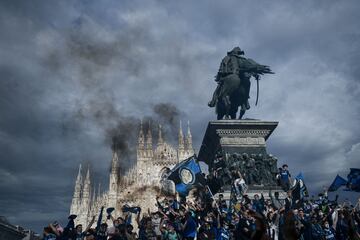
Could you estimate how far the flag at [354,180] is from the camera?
10.2 metres

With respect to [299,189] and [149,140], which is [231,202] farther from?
[149,140]

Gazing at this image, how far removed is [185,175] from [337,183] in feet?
17.6

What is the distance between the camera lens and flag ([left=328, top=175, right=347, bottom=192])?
36.0 feet

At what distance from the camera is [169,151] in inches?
2707

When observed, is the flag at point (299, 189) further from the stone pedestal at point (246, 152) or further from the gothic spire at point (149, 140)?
the gothic spire at point (149, 140)

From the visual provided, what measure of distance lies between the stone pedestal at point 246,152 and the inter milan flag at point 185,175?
83 cm

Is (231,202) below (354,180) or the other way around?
below

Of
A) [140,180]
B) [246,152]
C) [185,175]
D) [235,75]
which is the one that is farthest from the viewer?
[140,180]

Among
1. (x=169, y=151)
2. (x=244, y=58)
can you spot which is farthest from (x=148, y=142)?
(x=244, y=58)

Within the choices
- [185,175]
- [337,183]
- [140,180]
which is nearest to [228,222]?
[185,175]

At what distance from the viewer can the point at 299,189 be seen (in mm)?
10719

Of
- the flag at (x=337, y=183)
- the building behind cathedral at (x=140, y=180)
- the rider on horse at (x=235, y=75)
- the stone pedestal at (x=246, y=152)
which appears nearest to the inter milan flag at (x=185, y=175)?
the stone pedestal at (x=246, y=152)

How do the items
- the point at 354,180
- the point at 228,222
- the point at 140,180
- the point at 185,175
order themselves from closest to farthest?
the point at 228,222
the point at 354,180
the point at 185,175
the point at 140,180

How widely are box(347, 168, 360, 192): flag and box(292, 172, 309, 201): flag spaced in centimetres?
141
